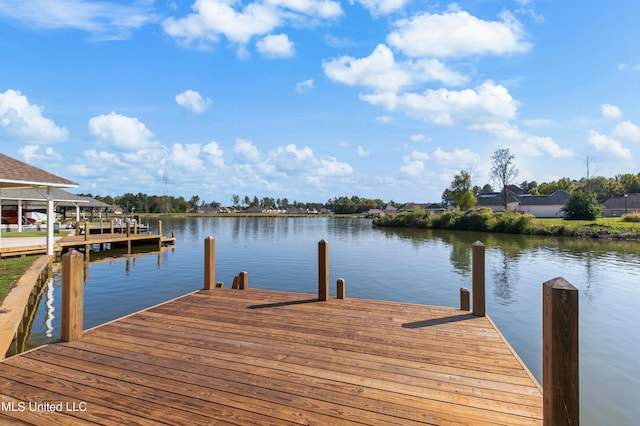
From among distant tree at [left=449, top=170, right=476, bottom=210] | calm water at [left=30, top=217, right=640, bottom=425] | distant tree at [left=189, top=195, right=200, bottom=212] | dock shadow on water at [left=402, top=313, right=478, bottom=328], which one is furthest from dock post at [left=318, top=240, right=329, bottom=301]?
distant tree at [left=189, top=195, right=200, bottom=212]

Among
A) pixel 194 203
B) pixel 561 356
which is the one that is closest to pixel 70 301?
pixel 561 356

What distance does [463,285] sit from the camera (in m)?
13.9

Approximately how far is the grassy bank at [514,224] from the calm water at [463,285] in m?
10.3

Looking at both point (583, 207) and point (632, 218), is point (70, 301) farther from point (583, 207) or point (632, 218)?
point (583, 207)

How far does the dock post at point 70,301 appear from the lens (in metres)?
4.50

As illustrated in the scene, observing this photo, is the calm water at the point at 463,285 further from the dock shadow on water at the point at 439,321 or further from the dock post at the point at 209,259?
the dock post at the point at 209,259

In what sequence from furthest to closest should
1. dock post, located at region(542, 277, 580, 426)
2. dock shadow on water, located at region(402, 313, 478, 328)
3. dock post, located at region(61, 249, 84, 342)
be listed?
dock shadow on water, located at region(402, 313, 478, 328) < dock post, located at region(61, 249, 84, 342) < dock post, located at region(542, 277, 580, 426)

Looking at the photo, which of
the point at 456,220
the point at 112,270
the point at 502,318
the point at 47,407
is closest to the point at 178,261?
the point at 112,270

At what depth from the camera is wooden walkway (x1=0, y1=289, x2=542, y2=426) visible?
293 cm

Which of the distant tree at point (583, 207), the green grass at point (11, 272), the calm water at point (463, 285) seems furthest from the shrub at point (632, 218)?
the green grass at point (11, 272)

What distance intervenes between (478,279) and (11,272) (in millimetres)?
13934

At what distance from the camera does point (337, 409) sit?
9.79 feet

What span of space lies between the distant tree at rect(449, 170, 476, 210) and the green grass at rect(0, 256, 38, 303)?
6165 centimetres

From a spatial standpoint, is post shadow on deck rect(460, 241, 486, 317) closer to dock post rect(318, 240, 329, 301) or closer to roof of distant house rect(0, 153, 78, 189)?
dock post rect(318, 240, 329, 301)
